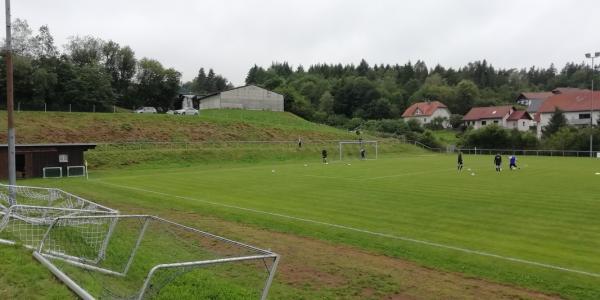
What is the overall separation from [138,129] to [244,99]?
4399 centimetres

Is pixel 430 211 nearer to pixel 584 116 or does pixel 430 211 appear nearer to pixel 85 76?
pixel 85 76

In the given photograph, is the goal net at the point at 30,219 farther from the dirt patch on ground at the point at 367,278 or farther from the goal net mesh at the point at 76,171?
the goal net mesh at the point at 76,171

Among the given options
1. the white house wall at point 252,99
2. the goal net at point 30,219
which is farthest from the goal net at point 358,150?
the goal net at point 30,219

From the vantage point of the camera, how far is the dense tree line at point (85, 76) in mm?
72750

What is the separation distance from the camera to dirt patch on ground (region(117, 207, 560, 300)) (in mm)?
9617

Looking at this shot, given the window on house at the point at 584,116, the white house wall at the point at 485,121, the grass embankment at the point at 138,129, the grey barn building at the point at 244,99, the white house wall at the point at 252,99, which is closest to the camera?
the grass embankment at the point at 138,129

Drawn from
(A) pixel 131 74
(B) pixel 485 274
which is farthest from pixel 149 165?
(A) pixel 131 74

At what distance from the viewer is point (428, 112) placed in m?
124

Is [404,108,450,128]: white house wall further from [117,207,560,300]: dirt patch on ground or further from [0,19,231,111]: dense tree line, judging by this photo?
[117,207,560,300]: dirt patch on ground

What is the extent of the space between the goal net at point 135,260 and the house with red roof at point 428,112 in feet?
380

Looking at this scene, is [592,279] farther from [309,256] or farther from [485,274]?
[309,256]

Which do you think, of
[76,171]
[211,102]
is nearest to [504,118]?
[211,102]

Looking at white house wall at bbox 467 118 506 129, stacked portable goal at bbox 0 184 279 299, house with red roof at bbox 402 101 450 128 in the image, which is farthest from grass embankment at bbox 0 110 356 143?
house with red roof at bbox 402 101 450 128

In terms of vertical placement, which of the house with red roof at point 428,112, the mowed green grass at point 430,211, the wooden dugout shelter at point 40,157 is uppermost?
the house with red roof at point 428,112
